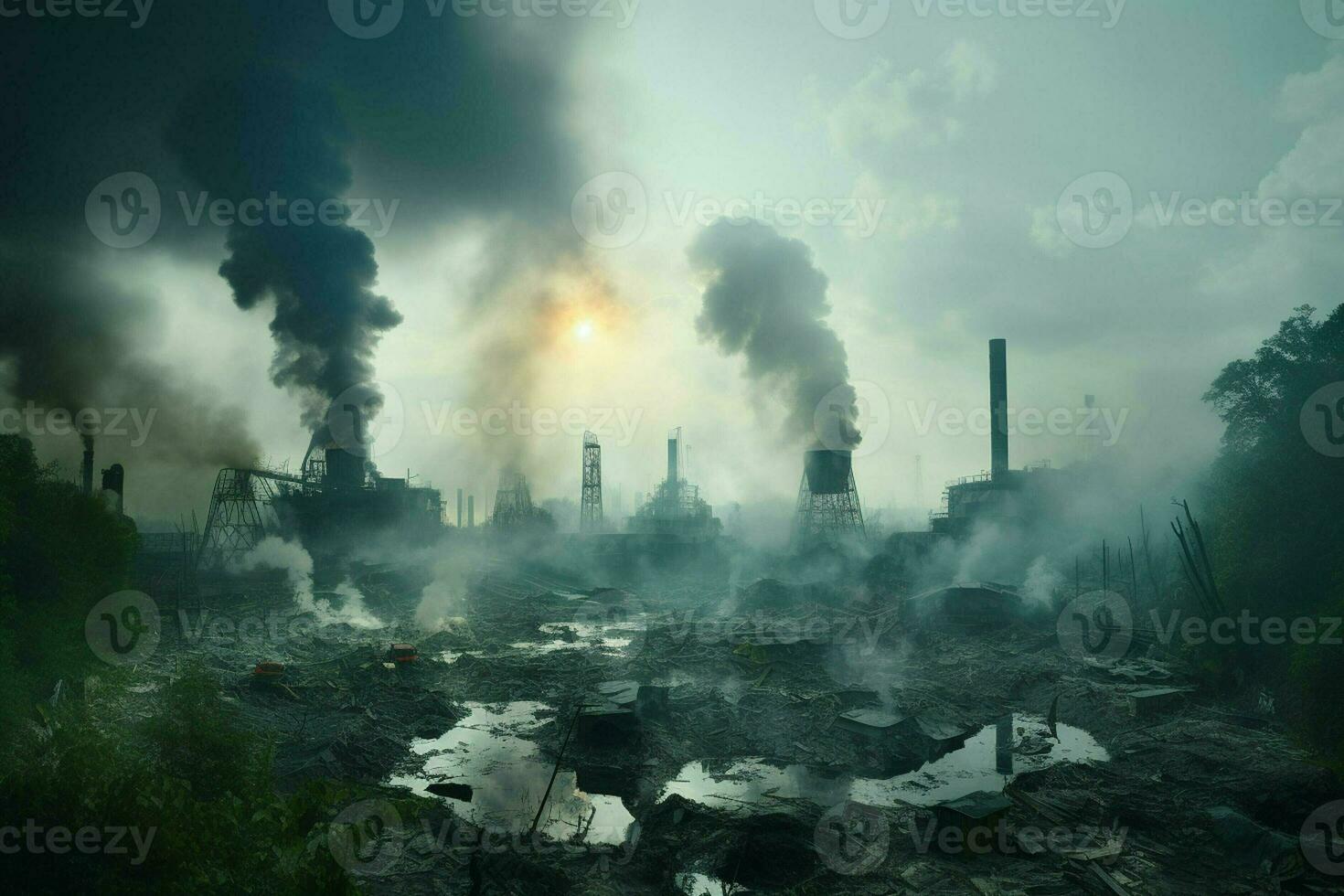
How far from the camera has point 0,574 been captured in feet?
44.3

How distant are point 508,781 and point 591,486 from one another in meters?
60.0

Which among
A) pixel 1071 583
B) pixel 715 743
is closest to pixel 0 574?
pixel 715 743

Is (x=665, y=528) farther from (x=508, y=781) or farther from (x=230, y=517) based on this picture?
(x=508, y=781)

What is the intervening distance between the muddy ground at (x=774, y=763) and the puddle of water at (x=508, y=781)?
71 millimetres

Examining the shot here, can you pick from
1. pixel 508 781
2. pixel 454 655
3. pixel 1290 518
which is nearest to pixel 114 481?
pixel 454 655

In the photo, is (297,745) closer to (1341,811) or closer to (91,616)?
(91,616)

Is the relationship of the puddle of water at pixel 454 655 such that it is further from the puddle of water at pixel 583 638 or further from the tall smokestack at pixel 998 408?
the tall smokestack at pixel 998 408

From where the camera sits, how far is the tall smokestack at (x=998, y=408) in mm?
49250

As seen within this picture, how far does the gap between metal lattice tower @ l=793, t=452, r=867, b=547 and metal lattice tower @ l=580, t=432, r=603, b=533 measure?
27.9 meters

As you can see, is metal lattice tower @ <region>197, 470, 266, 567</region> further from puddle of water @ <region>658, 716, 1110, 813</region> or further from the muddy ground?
puddle of water @ <region>658, 716, 1110, 813</region>

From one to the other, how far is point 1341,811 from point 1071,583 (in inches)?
1059

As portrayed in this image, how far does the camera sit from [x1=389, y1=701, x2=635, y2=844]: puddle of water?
12.6m

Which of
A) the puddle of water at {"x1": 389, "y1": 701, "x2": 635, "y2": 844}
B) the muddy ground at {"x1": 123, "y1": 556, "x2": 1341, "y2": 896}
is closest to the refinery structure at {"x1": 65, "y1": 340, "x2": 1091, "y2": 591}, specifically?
the muddy ground at {"x1": 123, "y1": 556, "x2": 1341, "y2": 896}

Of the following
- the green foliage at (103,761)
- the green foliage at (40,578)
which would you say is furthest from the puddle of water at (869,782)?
the green foliage at (40,578)
